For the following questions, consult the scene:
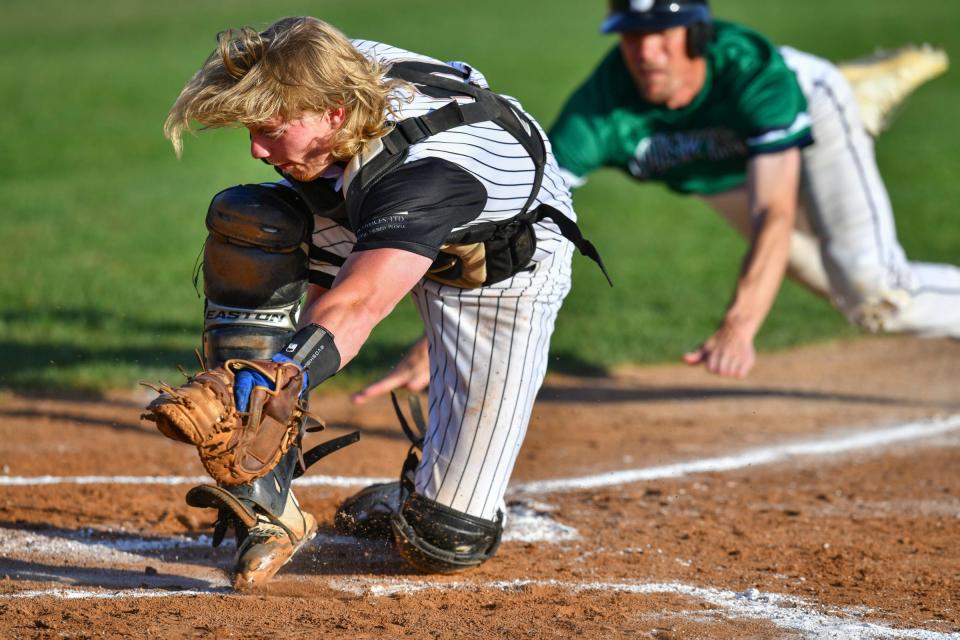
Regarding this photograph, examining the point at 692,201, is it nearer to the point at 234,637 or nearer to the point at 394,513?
the point at 394,513

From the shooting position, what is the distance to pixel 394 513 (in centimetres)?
369

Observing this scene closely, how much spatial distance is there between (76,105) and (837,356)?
1391 centimetres

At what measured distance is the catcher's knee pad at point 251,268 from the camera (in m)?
3.40

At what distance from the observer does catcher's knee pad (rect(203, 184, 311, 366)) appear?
3.40 metres

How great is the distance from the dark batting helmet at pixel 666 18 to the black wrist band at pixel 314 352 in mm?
3145

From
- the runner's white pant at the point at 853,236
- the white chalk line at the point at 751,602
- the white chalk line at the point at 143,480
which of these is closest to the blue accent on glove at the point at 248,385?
the white chalk line at the point at 751,602

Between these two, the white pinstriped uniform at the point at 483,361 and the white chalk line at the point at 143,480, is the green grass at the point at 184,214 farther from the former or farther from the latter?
the white pinstriped uniform at the point at 483,361

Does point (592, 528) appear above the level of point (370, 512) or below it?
below

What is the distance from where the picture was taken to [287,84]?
2947 millimetres

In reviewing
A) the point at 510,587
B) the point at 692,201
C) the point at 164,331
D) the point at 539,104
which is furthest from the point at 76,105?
the point at 510,587

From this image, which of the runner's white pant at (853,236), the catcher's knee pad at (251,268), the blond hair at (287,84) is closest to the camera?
the blond hair at (287,84)

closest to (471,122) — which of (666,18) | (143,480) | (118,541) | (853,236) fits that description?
(118,541)

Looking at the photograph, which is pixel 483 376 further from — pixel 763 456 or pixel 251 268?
pixel 763 456

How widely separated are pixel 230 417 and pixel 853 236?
3.79 meters
